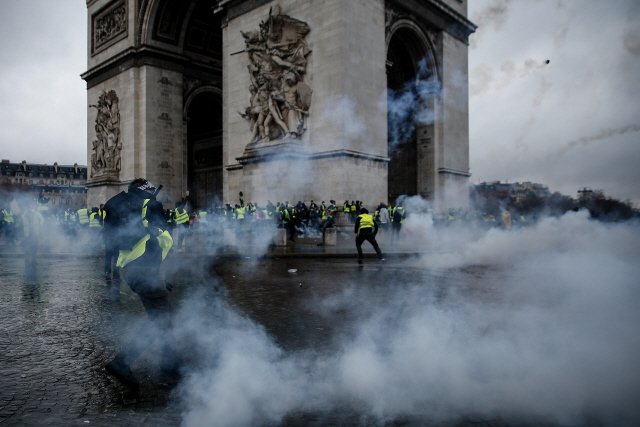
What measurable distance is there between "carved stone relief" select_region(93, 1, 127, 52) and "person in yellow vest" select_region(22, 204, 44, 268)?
19.1m

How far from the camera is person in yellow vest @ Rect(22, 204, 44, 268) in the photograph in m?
10.4

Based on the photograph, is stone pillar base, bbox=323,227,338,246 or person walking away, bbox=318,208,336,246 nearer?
stone pillar base, bbox=323,227,338,246

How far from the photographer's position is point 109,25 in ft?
92.3

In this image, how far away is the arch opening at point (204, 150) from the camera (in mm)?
28297

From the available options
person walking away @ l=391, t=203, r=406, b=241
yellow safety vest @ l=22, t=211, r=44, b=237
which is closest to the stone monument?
person walking away @ l=391, t=203, r=406, b=241

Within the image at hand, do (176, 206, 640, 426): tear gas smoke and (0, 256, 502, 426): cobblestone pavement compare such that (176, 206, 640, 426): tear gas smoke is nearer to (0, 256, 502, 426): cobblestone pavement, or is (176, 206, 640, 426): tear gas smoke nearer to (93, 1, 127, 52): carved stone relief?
(0, 256, 502, 426): cobblestone pavement

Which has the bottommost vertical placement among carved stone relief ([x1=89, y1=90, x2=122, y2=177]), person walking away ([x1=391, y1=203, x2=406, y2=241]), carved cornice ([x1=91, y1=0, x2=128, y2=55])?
person walking away ([x1=391, y1=203, x2=406, y2=241])

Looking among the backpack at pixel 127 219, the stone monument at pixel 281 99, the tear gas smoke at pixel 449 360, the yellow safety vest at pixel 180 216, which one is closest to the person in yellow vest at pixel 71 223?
the stone monument at pixel 281 99

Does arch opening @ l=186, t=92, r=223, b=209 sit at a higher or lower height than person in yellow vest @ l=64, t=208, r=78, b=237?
higher

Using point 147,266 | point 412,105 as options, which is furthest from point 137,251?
point 412,105

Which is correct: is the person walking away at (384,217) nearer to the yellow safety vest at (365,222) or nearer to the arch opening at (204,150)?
the yellow safety vest at (365,222)

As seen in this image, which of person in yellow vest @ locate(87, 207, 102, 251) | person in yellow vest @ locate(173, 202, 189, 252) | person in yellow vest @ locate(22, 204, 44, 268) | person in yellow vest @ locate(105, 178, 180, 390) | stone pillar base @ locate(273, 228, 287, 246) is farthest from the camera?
person in yellow vest @ locate(87, 207, 102, 251)

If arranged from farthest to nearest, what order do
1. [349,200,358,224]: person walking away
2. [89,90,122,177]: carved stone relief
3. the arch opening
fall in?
the arch opening
[89,90,122,177]: carved stone relief
[349,200,358,224]: person walking away

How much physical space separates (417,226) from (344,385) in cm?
1612
